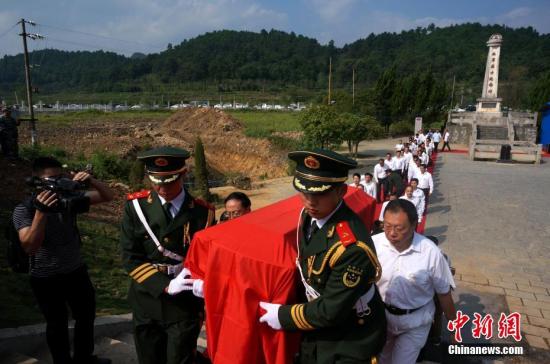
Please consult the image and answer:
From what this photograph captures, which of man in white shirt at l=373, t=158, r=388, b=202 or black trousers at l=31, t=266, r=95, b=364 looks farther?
man in white shirt at l=373, t=158, r=388, b=202

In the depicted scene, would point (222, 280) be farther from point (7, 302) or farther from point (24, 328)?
point (7, 302)

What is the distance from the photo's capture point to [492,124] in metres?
27.2

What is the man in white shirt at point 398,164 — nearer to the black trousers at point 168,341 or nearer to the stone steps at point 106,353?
the stone steps at point 106,353

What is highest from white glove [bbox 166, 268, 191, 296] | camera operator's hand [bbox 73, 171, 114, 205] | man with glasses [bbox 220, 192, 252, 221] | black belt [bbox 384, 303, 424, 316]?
camera operator's hand [bbox 73, 171, 114, 205]

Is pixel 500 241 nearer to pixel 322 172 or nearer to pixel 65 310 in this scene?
pixel 322 172

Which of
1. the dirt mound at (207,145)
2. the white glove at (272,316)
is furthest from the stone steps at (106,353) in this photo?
the dirt mound at (207,145)

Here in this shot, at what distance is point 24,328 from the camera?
337 cm

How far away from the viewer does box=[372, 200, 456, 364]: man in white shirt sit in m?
2.66

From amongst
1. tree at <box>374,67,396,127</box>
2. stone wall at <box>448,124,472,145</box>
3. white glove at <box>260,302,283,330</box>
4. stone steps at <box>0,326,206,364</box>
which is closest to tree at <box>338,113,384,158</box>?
stone wall at <box>448,124,472,145</box>

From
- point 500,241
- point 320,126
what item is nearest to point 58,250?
point 500,241

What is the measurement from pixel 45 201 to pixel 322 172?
1835mm

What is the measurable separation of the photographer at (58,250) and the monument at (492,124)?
2211 centimetres

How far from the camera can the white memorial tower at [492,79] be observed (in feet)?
89.4

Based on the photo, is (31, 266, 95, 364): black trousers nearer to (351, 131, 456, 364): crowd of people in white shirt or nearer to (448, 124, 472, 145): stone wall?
(351, 131, 456, 364): crowd of people in white shirt
